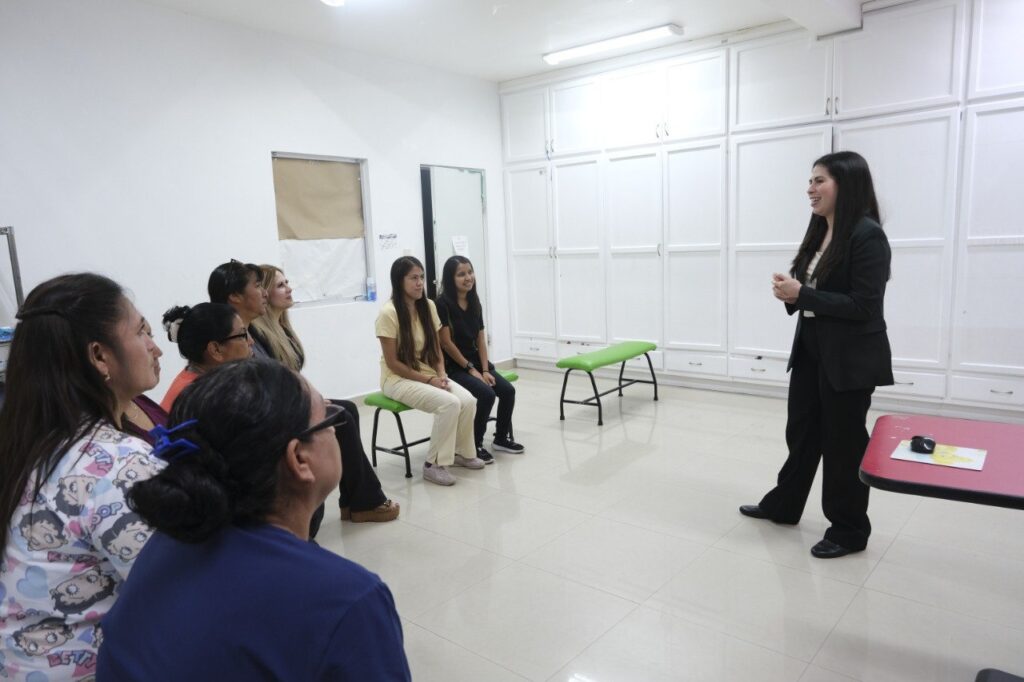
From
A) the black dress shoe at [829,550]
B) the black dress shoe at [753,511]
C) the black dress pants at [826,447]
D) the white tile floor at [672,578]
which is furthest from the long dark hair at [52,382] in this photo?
the black dress shoe at [753,511]

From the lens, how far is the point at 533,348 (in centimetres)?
659

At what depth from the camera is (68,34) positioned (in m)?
3.70

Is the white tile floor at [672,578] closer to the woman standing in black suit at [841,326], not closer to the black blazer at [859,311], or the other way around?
the woman standing in black suit at [841,326]

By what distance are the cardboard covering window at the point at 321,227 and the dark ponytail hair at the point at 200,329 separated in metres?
2.55

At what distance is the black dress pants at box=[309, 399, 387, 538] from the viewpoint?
10.1ft

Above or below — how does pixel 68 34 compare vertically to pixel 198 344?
above

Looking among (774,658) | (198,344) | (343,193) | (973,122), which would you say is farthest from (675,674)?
(343,193)

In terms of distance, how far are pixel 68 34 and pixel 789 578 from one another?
4.54m

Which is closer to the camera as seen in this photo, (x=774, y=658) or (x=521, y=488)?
(x=774, y=658)

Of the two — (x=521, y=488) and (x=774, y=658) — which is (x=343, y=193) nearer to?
(x=521, y=488)

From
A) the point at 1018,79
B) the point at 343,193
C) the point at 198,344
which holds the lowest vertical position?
the point at 198,344

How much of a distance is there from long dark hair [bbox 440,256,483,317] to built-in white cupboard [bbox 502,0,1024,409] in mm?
2037

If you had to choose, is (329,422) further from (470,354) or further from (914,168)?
(914,168)

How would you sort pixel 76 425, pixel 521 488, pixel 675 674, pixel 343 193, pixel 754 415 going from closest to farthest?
pixel 76 425
pixel 675 674
pixel 521 488
pixel 754 415
pixel 343 193
